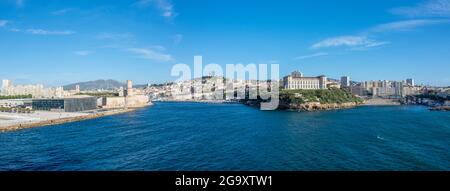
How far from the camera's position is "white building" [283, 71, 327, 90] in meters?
22.8

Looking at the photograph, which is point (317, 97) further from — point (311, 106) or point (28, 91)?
point (28, 91)

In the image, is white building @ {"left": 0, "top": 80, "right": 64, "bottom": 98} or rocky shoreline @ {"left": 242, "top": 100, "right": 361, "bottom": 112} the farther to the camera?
white building @ {"left": 0, "top": 80, "right": 64, "bottom": 98}

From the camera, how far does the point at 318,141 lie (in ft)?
19.8

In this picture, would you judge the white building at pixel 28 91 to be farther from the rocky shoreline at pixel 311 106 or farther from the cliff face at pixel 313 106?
the cliff face at pixel 313 106

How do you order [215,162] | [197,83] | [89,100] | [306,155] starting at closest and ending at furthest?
[215,162], [306,155], [89,100], [197,83]

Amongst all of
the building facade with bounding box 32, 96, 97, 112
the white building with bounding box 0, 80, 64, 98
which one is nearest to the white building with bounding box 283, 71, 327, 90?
the building facade with bounding box 32, 96, 97, 112

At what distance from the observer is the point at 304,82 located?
23047mm

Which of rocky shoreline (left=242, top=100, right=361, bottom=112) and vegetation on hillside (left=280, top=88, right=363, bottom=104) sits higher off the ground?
vegetation on hillside (left=280, top=88, right=363, bottom=104)

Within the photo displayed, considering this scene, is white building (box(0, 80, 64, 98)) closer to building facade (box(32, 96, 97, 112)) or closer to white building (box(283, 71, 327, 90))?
building facade (box(32, 96, 97, 112))

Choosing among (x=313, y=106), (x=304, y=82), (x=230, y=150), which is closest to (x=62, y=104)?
(x=313, y=106)

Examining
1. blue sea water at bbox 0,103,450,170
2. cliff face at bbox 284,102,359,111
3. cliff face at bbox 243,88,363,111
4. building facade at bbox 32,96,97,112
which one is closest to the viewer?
blue sea water at bbox 0,103,450,170
